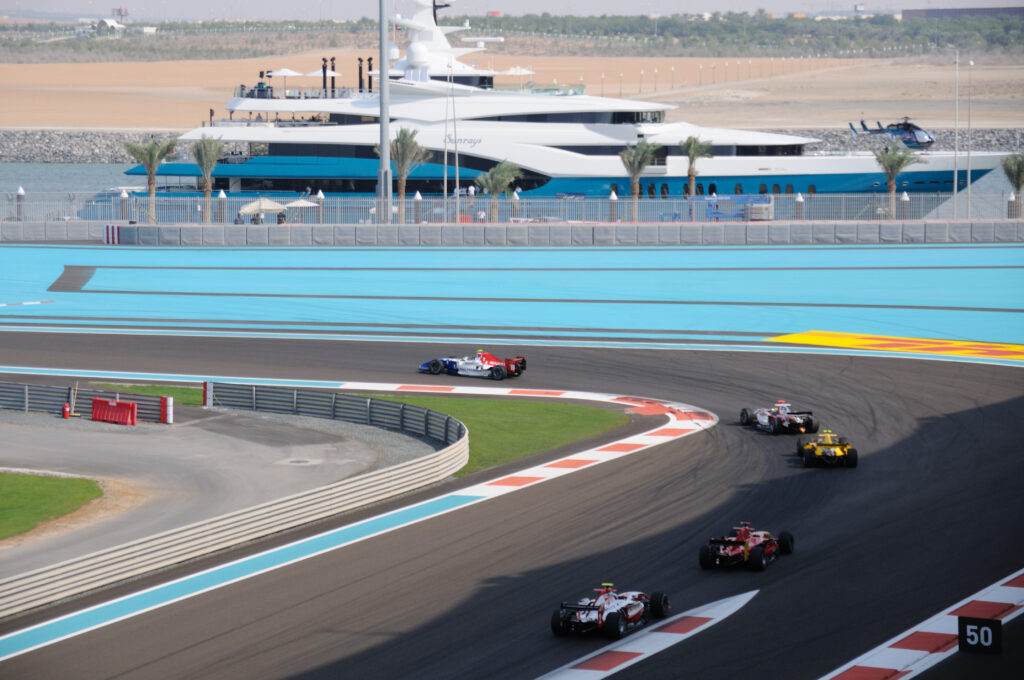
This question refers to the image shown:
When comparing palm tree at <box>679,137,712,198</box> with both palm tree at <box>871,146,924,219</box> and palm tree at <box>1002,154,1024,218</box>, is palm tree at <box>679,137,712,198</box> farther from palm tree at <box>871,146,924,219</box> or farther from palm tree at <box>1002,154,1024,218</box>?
palm tree at <box>1002,154,1024,218</box>

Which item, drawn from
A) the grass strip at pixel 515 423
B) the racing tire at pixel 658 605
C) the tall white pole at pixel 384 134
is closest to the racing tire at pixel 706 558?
the racing tire at pixel 658 605

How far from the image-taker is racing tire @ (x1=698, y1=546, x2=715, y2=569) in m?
15.9

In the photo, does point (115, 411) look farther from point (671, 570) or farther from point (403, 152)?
point (403, 152)

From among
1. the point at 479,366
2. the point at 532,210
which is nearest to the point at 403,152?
the point at 532,210

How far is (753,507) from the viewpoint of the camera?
18750mm

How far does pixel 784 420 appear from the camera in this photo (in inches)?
926

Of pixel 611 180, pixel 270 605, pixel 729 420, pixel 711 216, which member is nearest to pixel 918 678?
pixel 270 605

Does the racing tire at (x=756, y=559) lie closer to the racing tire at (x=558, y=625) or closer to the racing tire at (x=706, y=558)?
the racing tire at (x=706, y=558)

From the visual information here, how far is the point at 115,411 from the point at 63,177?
11153cm

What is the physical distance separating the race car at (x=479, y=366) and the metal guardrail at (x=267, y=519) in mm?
4860

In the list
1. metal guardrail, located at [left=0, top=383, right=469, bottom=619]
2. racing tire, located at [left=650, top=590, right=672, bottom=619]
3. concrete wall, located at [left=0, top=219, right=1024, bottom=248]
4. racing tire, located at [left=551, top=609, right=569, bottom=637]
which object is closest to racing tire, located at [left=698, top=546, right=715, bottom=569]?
racing tire, located at [left=650, top=590, right=672, bottom=619]

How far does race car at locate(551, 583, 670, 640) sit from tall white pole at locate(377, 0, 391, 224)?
40540 mm

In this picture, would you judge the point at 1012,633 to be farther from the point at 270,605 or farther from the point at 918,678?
the point at 270,605

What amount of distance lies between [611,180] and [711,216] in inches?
288
